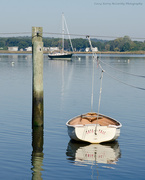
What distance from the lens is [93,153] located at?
20219 mm

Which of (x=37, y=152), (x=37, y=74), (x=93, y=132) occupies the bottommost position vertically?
(x=37, y=152)

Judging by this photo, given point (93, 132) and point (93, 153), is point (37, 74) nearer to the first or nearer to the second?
point (93, 132)

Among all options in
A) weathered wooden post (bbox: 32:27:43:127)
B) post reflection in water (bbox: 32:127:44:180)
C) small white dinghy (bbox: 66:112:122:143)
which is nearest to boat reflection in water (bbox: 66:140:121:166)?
small white dinghy (bbox: 66:112:122:143)

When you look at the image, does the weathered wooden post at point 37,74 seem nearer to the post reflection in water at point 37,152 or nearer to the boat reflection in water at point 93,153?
the post reflection in water at point 37,152

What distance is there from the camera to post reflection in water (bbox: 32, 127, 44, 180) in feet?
55.5

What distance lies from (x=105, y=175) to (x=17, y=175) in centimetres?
387

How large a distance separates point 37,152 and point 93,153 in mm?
3028

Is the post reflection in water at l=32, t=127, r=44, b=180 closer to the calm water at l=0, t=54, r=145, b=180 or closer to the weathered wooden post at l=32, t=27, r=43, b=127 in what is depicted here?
the calm water at l=0, t=54, r=145, b=180

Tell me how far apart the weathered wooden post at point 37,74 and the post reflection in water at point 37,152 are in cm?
66

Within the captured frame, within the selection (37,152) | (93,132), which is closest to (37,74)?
(93,132)

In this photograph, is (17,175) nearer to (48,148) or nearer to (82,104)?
(48,148)

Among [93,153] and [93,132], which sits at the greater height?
[93,132]

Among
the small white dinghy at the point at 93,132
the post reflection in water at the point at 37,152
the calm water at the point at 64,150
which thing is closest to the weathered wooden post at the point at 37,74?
the post reflection in water at the point at 37,152

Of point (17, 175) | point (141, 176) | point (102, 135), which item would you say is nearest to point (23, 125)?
point (102, 135)
